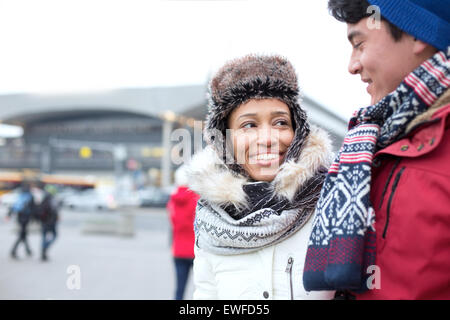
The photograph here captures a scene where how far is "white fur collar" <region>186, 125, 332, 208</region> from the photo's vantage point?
149 centimetres

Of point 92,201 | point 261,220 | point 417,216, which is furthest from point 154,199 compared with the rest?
point 417,216

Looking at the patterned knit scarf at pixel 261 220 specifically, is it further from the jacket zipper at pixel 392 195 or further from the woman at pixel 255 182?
the jacket zipper at pixel 392 195

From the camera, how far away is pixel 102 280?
21.4 feet

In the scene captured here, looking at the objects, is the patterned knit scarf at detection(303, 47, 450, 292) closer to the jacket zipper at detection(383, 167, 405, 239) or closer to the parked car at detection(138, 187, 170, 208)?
the jacket zipper at detection(383, 167, 405, 239)

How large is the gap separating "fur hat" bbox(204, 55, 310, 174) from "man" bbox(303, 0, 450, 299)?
22.0 inches

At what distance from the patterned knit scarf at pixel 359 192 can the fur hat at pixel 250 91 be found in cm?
54

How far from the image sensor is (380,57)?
1.06 metres

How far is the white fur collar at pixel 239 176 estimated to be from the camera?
149 centimetres

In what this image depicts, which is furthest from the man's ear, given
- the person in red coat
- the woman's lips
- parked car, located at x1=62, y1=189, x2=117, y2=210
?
parked car, located at x1=62, y1=189, x2=117, y2=210

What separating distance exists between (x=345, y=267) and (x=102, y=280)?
6278 mm

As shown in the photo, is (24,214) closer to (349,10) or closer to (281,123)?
(281,123)

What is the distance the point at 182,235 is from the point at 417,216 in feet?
14.1
